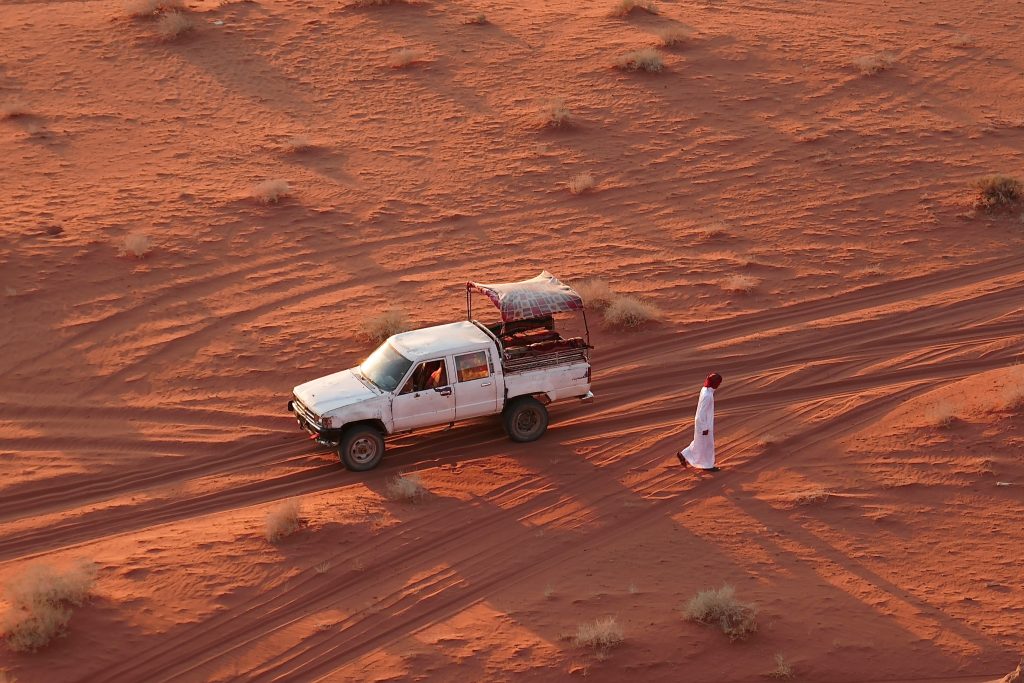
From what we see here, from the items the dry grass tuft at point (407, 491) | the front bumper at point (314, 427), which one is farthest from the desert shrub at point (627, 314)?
the front bumper at point (314, 427)

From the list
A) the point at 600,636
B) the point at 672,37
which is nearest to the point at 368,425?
the point at 600,636

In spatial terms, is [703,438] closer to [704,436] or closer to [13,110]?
[704,436]

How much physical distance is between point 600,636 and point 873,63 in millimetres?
19861

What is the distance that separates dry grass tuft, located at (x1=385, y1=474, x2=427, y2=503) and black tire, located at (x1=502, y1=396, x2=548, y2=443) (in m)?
1.68

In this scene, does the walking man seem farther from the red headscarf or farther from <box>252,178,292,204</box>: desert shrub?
<box>252,178,292,204</box>: desert shrub

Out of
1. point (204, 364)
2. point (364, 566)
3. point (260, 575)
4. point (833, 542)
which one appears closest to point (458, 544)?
point (364, 566)

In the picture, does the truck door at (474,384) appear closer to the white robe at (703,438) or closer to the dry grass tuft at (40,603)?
the white robe at (703,438)

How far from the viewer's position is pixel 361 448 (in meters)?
14.0

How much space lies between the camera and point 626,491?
44.1 feet

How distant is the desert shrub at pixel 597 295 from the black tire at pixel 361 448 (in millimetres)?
5123

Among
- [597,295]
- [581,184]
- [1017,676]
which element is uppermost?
[581,184]

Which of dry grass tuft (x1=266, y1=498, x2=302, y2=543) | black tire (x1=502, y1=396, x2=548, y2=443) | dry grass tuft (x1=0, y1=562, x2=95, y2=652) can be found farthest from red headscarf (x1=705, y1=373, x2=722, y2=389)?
dry grass tuft (x1=0, y1=562, x2=95, y2=652)

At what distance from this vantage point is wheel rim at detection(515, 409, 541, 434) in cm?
1464

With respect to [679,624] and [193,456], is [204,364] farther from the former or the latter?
[679,624]
